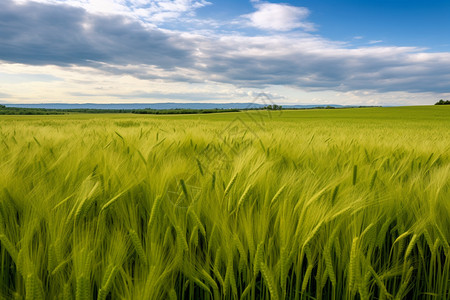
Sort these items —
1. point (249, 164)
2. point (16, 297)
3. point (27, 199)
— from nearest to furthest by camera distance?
point (16, 297), point (27, 199), point (249, 164)

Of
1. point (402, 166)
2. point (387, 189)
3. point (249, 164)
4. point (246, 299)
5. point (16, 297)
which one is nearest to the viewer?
point (16, 297)

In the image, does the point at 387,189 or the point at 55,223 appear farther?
the point at 387,189

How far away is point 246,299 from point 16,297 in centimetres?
60

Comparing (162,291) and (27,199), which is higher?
(27,199)

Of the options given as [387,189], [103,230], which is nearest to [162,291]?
[103,230]

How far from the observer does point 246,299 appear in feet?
2.50

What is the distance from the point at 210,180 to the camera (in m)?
1.02

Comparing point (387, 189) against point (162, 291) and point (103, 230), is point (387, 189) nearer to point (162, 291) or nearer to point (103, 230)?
point (162, 291)

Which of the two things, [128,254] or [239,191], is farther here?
[239,191]

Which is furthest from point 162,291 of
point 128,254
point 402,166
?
point 402,166

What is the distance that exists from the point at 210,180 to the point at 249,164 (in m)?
0.29

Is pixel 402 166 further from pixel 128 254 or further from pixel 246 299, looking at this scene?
pixel 128 254

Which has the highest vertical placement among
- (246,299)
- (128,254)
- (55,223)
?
(55,223)

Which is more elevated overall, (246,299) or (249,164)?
(249,164)
